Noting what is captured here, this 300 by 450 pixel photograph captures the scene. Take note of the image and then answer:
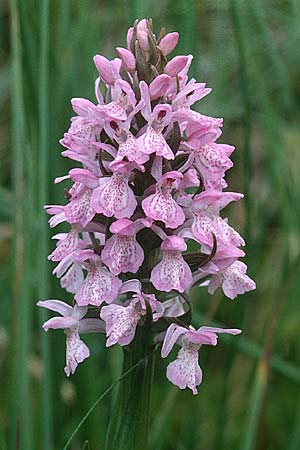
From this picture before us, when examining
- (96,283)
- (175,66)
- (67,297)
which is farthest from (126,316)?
(67,297)

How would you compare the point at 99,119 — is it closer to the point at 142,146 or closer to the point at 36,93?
the point at 142,146

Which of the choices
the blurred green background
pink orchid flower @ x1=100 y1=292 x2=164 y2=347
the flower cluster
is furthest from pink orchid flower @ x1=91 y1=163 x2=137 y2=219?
the blurred green background

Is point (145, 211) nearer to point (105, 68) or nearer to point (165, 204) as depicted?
point (165, 204)

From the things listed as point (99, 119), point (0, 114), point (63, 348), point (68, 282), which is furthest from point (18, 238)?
point (0, 114)

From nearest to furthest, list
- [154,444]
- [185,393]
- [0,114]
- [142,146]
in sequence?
1. [142,146]
2. [154,444]
3. [185,393]
4. [0,114]

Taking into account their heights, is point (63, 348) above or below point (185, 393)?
above

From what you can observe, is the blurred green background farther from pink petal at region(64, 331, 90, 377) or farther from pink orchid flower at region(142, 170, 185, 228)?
pink orchid flower at region(142, 170, 185, 228)
